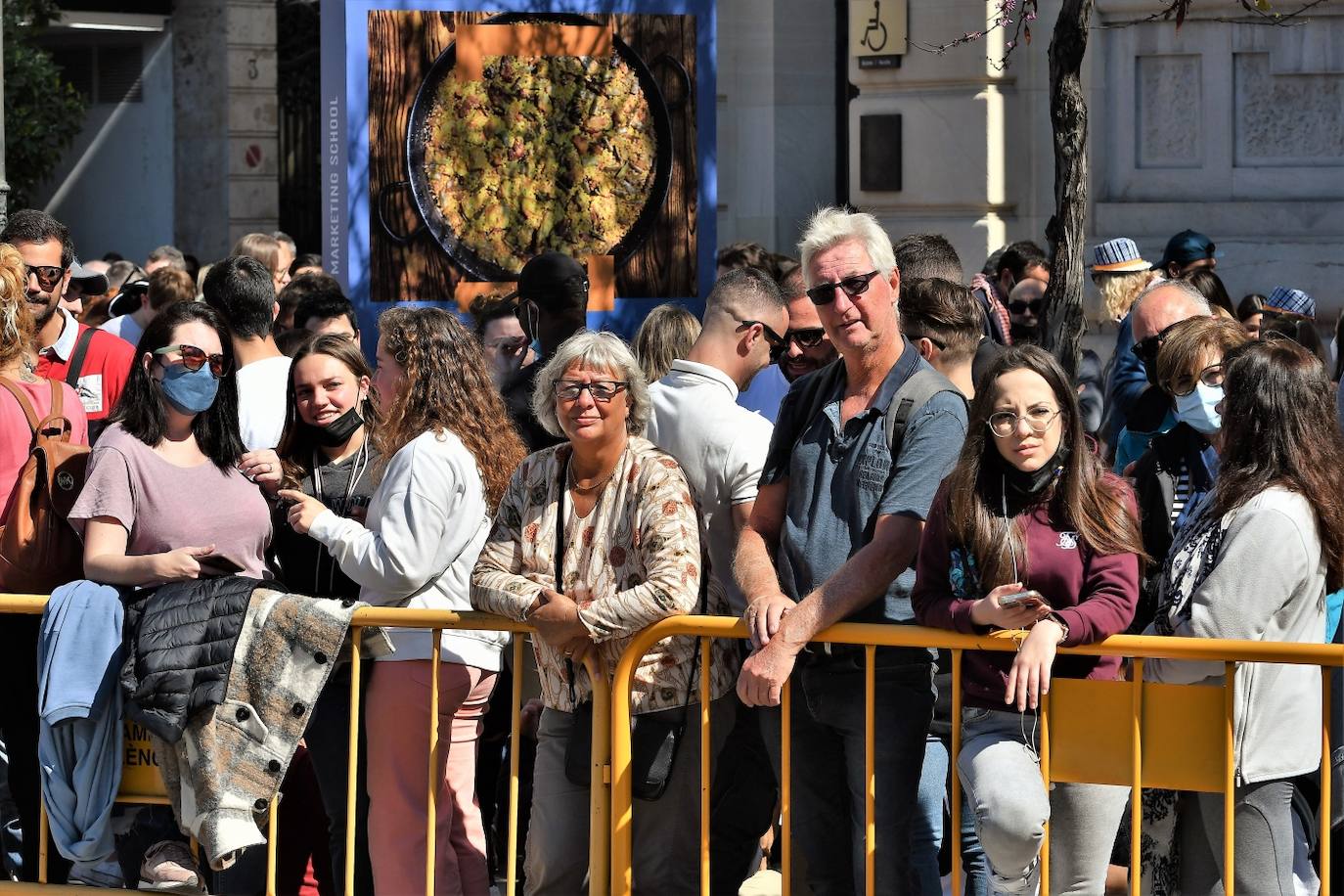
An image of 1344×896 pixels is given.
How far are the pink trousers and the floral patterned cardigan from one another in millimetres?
406

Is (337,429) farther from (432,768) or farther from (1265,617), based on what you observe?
(1265,617)

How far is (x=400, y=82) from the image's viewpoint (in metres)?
8.27

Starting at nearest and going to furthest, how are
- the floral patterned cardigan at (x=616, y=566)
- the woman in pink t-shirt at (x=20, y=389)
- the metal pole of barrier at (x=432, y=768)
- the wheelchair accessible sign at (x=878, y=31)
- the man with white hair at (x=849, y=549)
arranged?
the man with white hair at (x=849, y=549) → the floral patterned cardigan at (x=616, y=566) → the metal pole of barrier at (x=432, y=768) → the woman in pink t-shirt at (x=20, y=389) → the wheelchair accessible sign at (x=878, y=31)

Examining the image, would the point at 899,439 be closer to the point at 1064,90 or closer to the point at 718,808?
the point at 718,808

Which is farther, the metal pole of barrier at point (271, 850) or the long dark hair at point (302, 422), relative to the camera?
the long dark hair at point (302, 422)

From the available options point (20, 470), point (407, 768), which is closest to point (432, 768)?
point (407, 768)

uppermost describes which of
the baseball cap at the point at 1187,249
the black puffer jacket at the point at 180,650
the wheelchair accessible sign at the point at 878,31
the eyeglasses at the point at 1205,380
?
the wheelchair accessible sign at the point at 878,31

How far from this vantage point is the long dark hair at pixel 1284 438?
14.6ft

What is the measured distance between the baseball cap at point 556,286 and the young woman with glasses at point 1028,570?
258 centimetres

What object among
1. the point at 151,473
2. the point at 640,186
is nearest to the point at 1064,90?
the point at 640,186

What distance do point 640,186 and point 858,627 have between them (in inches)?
193

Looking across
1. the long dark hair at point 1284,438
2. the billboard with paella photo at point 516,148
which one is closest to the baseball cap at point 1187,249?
the billboard with paella photo at point 516,148

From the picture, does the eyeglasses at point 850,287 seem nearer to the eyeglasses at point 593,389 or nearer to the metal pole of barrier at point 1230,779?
the eyeglasses at point 593,389

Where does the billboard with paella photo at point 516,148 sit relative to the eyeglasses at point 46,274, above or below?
above
